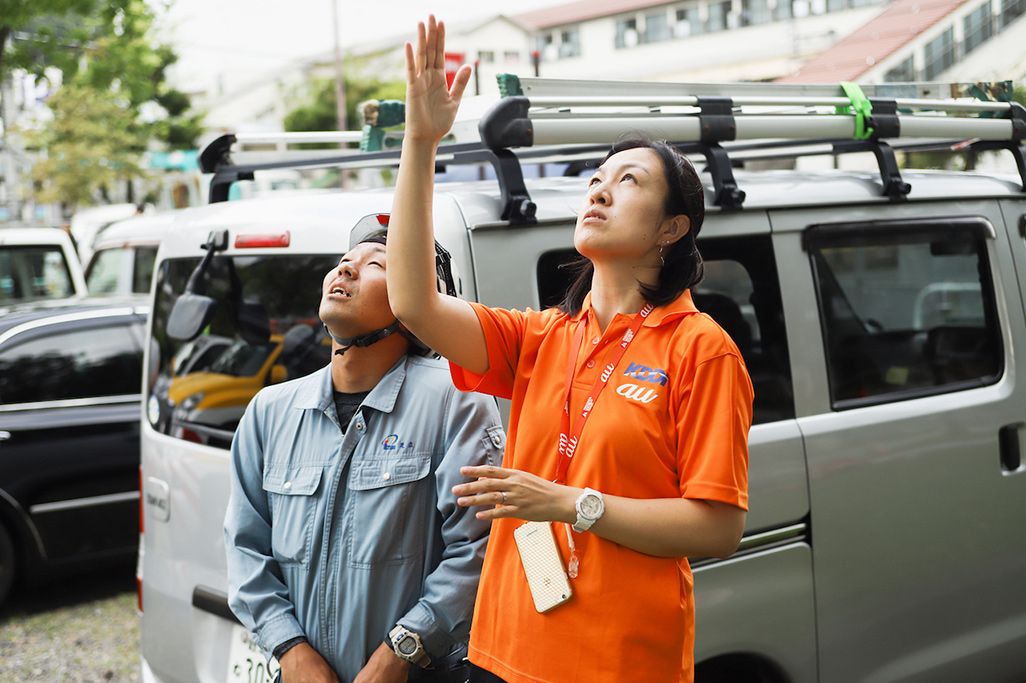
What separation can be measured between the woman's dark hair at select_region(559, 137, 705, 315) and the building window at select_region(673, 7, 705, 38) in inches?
2044

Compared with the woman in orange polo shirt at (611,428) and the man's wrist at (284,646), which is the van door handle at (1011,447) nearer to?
the woman in orange polo shirt at (611,428)

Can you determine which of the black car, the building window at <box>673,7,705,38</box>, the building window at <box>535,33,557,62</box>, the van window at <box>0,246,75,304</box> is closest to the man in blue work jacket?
the black car

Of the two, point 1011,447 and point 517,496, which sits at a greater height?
point 517,496

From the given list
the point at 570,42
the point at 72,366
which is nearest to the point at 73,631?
the point at 72,366

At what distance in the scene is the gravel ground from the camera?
194 inches

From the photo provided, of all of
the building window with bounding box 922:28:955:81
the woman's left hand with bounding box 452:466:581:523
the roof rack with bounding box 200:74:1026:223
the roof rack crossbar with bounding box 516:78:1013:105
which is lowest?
the woman's left hand with bounding box 452:466:581:523

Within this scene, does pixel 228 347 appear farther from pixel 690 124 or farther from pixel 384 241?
pixel 690 124

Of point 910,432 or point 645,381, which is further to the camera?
point 910,432

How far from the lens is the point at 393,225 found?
195 cm

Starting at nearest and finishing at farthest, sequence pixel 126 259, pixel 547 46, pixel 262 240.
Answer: pixel 262 240, pixel 126 259, pixel 547 46

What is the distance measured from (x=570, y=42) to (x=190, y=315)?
5560cm

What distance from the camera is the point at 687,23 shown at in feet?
170

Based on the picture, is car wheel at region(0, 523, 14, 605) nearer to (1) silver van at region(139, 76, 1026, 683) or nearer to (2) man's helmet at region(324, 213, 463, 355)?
(1) silver van at region(139, 76, 1026, 683)

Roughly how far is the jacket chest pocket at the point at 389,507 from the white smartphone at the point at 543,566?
0.40m
